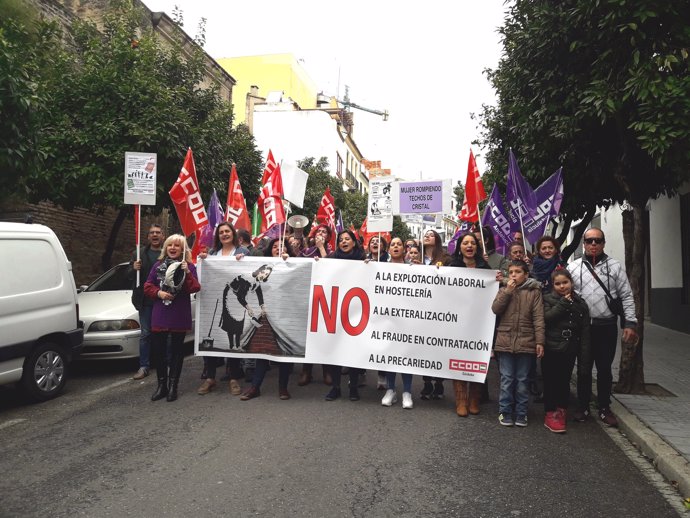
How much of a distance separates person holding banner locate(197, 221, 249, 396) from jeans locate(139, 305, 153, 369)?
3.09 feet

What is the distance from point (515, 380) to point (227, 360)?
11.1ft

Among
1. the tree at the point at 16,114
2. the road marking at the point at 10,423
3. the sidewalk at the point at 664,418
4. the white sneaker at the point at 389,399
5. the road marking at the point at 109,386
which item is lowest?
the road marking at the point at 10,423

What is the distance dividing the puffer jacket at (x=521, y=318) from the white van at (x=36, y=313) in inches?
188

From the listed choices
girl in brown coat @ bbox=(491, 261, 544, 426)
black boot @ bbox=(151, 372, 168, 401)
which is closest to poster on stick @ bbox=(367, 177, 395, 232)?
girl in brown coat @ bbox=(491, 261, 544, 426)

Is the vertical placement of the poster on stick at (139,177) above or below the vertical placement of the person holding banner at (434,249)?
above

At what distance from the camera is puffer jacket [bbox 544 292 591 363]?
5.51m

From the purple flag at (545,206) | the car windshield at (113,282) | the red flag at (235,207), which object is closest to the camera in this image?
the purple flag at (545,206)

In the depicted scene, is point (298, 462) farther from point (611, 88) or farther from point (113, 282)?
point (113, 282)

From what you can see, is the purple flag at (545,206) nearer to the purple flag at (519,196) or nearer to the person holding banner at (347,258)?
the purple flag at (519,196)

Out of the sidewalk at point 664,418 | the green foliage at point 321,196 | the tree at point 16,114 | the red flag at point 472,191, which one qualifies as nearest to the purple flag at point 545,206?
the red flag at point 472,191

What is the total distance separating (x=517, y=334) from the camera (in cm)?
559

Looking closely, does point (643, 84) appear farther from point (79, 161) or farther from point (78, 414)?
point (79, 161)

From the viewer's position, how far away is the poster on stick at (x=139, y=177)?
8617 mm

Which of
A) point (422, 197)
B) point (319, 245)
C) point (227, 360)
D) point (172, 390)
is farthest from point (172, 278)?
point (422, 197)
